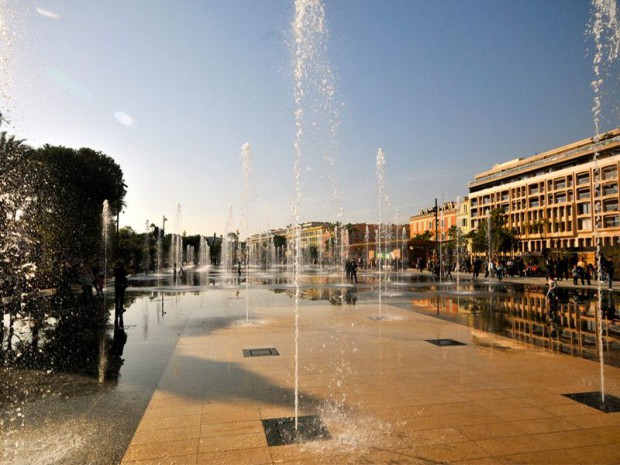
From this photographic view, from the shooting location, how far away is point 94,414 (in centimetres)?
539

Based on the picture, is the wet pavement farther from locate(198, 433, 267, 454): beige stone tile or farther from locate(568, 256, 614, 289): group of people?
locate(568, 256, 614, 289): group of people

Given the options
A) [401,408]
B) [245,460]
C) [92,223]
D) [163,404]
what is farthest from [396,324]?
[92,223]

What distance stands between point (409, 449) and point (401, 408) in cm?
121

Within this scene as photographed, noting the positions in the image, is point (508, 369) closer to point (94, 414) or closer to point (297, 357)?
point (297, 357)

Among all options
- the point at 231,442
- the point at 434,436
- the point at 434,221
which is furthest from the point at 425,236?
the point at 231,442

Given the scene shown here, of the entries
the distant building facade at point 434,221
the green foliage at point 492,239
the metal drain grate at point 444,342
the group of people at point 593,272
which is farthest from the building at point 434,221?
the metal drain grate at point 444,342

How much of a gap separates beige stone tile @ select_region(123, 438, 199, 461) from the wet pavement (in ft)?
0.07

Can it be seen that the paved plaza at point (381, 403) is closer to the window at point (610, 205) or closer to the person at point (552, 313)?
the person at point (552, 313)

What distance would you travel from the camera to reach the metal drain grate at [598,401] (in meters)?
5.45

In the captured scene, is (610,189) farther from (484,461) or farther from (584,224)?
(484,461)

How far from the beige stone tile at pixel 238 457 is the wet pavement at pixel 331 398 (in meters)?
0.02

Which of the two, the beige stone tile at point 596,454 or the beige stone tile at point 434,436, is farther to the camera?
the beige stone tile at point 434,436

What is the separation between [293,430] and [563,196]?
7349cm

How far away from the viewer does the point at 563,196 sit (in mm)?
66375
